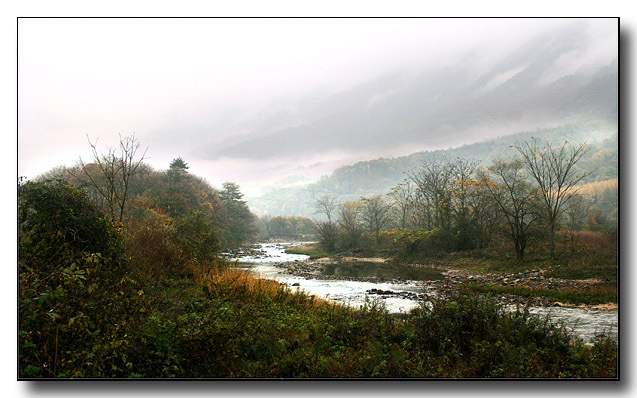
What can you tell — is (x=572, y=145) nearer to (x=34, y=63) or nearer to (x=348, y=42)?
(x=348, y=42)

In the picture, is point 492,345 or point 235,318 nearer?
point 492,345

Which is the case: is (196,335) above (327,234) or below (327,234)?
above

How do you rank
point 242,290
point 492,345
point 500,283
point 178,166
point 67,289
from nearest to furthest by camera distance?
point 67,289 < point 492,345 < point 242,290 < point 178,166 < point 500,283

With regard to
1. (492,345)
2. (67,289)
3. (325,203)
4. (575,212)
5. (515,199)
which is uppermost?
(515,199)

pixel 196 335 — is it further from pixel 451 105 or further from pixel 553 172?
pixel 553 172

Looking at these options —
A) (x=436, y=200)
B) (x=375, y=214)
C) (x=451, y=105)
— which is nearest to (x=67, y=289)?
(x=451, y=105)

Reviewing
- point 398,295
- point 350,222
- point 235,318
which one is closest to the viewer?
point 235,318

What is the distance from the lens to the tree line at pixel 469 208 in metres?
6.65

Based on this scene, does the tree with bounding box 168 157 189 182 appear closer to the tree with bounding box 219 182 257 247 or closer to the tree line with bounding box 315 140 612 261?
the tree line with bounding box 315 140 612 261

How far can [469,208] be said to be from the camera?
68.0ft

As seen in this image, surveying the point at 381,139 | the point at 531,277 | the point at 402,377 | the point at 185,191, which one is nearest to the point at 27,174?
the point at 402,377

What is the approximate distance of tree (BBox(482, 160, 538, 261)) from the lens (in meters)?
9.90

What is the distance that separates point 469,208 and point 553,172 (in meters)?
14.7

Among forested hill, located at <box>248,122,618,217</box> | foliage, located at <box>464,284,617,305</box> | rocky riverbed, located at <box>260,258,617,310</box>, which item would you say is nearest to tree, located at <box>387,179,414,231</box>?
rocky riverbed, located at <box>260,258,617,310</box>
